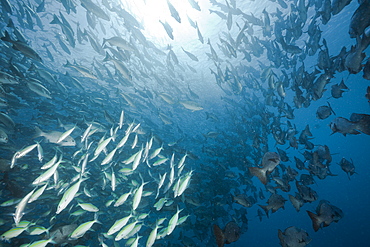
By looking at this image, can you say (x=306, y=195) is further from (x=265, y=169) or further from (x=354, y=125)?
(x=354, y=125)

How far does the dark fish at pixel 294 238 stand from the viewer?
4.07 meters

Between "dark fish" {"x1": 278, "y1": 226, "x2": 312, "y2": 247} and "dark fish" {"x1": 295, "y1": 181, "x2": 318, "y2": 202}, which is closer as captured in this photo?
"dark fish" {"x1": 278, "y1": 226, "x2": 312, "y2": 247}

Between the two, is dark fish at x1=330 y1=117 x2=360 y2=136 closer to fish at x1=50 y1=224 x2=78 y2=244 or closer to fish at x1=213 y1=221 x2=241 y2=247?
fish at x1=213 y1=221 x2=241 y2=247

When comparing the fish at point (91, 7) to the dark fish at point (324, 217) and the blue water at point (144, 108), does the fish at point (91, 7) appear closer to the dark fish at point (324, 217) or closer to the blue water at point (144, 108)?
the blue water at point (144, 108)

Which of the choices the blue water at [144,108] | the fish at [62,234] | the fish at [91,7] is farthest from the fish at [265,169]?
the fish at [91,7]

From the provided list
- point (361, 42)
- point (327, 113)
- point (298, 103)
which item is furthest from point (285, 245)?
point (361, 42)

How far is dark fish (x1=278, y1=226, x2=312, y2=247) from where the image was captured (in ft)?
13.3

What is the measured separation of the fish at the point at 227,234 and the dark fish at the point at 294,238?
1157 mm

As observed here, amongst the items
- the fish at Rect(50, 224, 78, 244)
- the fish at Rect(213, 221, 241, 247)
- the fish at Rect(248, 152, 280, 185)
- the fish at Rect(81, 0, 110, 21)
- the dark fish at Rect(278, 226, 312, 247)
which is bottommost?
the fish at Rect(50, 224, 78, 244)

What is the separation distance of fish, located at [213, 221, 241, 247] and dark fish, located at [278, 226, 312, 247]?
1.16m

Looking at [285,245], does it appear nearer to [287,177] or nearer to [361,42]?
[287,177]

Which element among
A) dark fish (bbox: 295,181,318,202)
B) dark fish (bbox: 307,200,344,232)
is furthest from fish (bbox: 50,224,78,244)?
dark fish (bbox: 295,181,318,202)

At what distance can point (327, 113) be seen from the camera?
486 cm

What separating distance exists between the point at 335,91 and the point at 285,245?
4920mm
